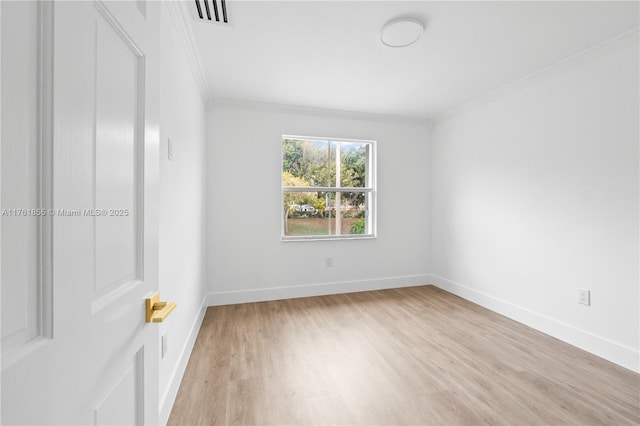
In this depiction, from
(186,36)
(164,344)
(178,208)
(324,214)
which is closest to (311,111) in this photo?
(324,214)

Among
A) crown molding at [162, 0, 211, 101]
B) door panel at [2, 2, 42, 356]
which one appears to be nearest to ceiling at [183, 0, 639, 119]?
crown molding at [162, 0, 211, 101]

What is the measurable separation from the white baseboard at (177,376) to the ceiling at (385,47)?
2.24 metres

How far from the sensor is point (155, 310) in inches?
31.4

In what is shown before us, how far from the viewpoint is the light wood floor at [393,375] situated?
59.8 inches

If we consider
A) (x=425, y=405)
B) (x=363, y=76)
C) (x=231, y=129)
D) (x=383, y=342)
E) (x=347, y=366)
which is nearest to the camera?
(x=425, y=405)

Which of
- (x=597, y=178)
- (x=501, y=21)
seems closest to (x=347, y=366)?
(x=597, y=178)

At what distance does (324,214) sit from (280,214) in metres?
0.61

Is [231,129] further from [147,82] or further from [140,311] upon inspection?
[140,311]

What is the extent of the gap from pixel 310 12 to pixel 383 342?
2.52 metres

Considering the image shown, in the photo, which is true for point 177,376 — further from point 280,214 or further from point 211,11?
point 211,11

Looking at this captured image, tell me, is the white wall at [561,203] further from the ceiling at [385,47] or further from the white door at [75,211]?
the white door at [75,211]

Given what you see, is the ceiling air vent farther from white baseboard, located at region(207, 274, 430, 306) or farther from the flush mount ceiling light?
white baseboard, located at region(207, 274, 430, 306)

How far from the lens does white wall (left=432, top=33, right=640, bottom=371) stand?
2008mm

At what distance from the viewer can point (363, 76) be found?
8.46 ft
